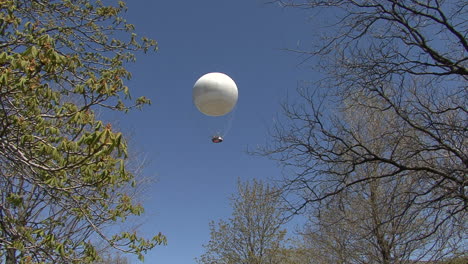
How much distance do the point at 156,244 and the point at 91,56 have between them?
10.8 feet

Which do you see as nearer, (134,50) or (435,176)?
(435,176)

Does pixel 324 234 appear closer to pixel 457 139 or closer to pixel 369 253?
pixel 369 253

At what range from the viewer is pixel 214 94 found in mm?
6789

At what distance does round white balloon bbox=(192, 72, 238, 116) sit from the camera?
6.83m

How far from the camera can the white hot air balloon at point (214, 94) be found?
269 inches

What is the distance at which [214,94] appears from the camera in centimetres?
679

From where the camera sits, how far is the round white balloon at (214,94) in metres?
6.83

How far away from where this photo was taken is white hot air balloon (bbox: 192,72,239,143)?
6.83 metres

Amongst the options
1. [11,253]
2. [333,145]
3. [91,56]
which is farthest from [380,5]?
[11,253]

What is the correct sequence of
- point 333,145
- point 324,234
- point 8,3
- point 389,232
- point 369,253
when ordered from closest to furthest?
point 8,3 → point 333,145 → point 389,232 → point 369,253 → point 324,234

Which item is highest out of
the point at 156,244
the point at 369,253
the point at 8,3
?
the point at 8,3

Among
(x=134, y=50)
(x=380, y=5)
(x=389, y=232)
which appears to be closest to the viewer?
(x=380, y=5)

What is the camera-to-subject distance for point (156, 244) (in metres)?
5.40

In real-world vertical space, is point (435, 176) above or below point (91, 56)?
below
